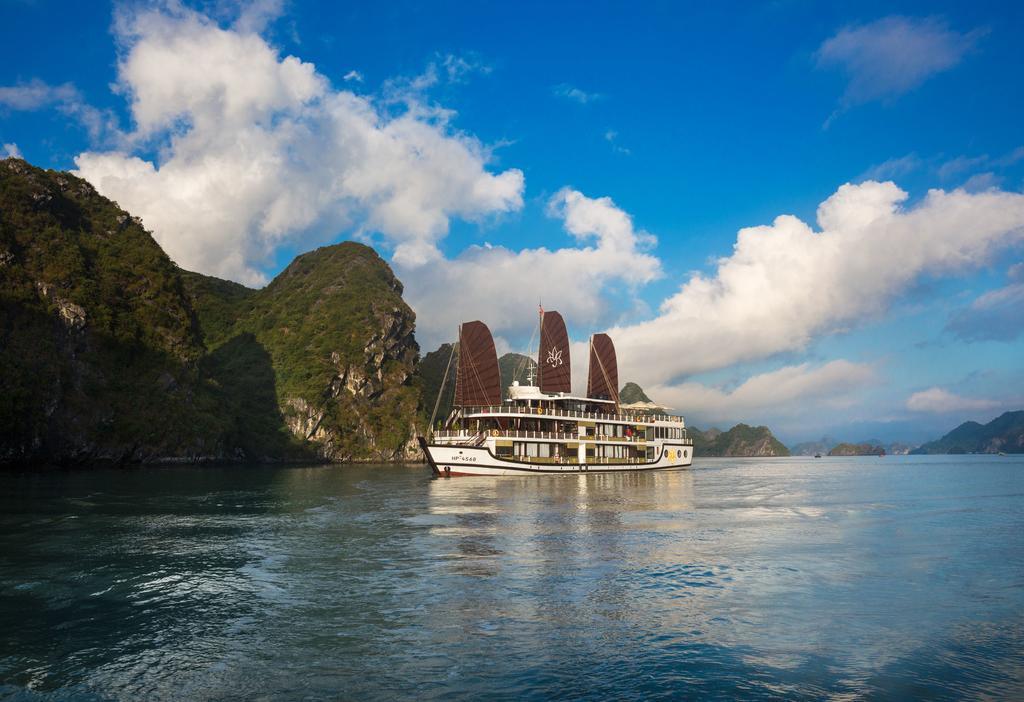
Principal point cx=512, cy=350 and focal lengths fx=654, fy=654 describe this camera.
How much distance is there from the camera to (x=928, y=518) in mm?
31188

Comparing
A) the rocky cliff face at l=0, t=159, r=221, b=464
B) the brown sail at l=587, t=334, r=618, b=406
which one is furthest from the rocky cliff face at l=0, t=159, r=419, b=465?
the brown sail at l=587, t=334, r=618, b=406

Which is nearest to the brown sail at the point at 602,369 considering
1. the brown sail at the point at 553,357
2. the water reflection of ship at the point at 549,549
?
the brown sail at the point at 553,357

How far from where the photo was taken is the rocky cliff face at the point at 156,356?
8131cm

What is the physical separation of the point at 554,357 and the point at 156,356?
62.7m

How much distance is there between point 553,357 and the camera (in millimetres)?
82938

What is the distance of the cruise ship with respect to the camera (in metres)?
63.4

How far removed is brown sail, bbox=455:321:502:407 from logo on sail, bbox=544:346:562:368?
28.5ft

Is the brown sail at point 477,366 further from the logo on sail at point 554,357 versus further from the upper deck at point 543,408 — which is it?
the logo on sail at point 554,357

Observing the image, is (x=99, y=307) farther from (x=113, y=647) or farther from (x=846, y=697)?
(x=846, y=697)

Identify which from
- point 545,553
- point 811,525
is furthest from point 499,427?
point 545,553

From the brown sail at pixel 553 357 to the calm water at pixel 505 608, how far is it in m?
52.7

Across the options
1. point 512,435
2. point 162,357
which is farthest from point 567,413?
point 162,357

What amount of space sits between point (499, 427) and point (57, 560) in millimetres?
50176

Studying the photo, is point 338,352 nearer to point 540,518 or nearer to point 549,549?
point 540,518
